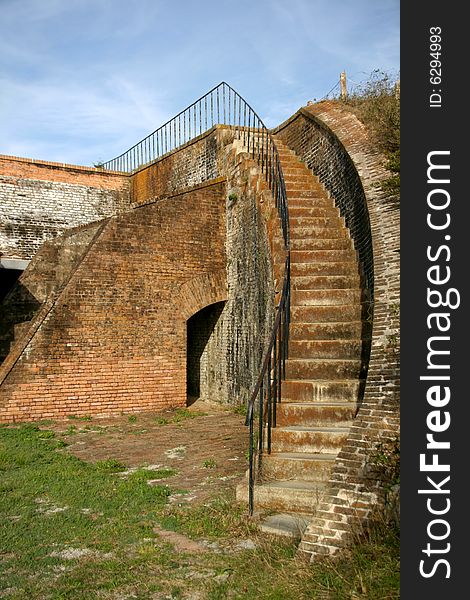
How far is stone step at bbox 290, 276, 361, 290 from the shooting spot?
800cm

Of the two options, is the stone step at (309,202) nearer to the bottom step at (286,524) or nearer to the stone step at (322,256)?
the stone step at (322,256)

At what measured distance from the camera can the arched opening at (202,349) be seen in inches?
524

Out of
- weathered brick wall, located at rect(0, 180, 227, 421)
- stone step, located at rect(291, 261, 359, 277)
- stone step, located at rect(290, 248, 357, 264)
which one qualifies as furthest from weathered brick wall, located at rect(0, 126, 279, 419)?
stone step, located at rect(291, 261, 359, 277)

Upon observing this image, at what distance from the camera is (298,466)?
5488 millimetres

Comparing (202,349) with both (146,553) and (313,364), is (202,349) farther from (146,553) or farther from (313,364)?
(146,553)

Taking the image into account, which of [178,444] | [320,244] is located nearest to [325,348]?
[320,244]

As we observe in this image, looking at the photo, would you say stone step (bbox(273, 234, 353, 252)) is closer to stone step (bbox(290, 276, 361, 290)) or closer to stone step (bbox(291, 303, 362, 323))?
stone step (bbox(290, 276, 361, 290))

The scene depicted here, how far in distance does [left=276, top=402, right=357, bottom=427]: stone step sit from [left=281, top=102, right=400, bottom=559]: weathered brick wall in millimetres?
1093

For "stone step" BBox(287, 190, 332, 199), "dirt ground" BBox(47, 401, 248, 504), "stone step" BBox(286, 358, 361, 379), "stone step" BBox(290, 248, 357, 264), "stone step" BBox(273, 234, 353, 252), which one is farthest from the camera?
"stone step" BBox(287, 190, 332, 199)

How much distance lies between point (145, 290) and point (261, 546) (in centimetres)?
786

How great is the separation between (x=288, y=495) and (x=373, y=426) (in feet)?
3.70

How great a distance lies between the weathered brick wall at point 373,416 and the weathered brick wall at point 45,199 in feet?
37.7

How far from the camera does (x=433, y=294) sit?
11.9ft

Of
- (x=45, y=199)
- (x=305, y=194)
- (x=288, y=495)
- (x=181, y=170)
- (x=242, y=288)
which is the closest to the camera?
(x=288, y=495)
